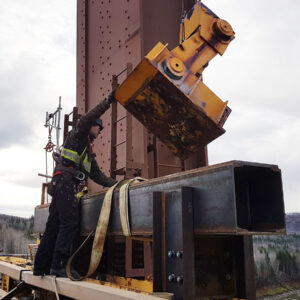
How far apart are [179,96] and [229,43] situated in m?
1.16

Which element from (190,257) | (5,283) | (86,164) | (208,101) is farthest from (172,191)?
(5,283)

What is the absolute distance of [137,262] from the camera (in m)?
4.22

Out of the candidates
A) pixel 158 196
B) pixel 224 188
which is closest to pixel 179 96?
pixel 158 196

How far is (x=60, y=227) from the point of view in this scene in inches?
145

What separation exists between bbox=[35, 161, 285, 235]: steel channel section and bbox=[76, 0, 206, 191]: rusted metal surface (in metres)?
1.94

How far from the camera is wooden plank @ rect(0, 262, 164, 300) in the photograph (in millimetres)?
2305

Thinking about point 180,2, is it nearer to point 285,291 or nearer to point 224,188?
point 224,188

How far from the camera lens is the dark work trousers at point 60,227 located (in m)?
3.61

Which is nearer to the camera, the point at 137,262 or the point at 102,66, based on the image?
the point at 137,262

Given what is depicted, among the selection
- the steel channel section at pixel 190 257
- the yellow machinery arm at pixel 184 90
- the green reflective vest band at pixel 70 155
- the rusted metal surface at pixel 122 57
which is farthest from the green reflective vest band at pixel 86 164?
the steel channel section at pixel 190 257

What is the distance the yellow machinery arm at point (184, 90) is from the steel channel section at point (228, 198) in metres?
1.16

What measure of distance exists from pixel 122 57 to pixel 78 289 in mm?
3685

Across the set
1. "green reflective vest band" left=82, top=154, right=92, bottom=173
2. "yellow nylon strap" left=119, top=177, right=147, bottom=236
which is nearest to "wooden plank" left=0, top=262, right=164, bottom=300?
"yellow nylon strap" left=119, top=177, right=147, bottom=236

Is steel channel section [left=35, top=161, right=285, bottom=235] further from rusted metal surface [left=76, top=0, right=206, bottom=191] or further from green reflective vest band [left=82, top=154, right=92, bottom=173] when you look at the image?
rusted metal surface [left=76, top=0, right=206, bottom=191]
